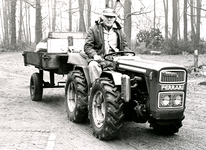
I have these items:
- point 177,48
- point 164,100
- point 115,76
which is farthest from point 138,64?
point 177,48

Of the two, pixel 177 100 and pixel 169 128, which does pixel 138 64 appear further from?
pixel 169 128

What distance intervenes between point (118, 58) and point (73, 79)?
1.24m

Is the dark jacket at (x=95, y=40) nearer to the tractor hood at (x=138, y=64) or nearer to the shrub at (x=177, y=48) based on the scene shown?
A: the tractor hood at (x=138, y=64)

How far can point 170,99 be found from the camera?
561 cm

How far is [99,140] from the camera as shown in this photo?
20.0 ft

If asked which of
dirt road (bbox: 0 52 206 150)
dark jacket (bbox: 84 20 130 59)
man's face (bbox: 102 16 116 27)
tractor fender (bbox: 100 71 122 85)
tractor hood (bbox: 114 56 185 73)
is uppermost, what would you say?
man's face (bbox: 102 16 116 27)

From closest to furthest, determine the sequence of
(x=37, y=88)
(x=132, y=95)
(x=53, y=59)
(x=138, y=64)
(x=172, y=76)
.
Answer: (x=172, y=76), (x=138, y=64), (x=132, y=95), (x=53, y=59), (x=37, y=88)

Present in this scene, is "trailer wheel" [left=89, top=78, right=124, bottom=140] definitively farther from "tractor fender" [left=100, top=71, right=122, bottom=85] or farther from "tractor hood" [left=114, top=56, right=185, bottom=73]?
"tractor hood" [left=114, top=56, right=185, bottom=73]

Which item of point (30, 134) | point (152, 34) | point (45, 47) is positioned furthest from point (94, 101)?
point (152, 34)

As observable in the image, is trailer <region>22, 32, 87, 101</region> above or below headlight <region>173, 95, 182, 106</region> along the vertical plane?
above

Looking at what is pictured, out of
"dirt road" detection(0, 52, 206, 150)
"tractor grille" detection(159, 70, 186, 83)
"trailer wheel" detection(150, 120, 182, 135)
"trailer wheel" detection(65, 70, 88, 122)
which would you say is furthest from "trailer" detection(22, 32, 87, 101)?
"tractor grille" detection(159, 70, 186, 83)

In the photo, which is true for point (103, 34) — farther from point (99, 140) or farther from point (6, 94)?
point (6, 94)

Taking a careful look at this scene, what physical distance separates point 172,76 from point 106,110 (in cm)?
118

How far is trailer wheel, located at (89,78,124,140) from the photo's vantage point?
5.76m
